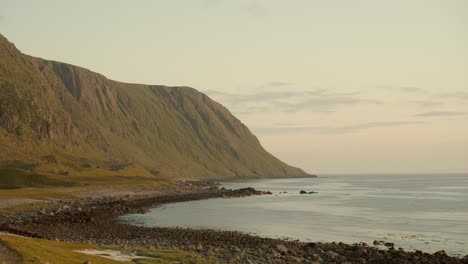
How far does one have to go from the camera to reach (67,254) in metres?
29.4

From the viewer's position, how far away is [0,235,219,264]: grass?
87.0ft

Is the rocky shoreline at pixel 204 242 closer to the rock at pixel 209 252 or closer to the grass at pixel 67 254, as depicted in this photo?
the rock at pixel 209 252

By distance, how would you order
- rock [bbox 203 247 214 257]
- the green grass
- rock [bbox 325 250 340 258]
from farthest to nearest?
1. the green grass
2. rock [bbox 325 250 340 258]
3. rock [bbox 203 247 214 257]

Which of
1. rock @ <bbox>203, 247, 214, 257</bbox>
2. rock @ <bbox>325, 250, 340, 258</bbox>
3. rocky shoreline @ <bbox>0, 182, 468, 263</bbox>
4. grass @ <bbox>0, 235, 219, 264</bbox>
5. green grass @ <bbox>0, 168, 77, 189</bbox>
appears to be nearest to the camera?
grass @ <bbox>0, 235, 219, 264</bbox>

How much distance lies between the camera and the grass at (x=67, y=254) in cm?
2653

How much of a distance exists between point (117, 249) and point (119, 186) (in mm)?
117928

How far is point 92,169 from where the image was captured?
192500mm

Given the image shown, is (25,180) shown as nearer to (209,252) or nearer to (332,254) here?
(209,252)

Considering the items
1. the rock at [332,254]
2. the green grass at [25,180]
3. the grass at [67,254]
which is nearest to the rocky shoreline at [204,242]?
the rock at [332,254]

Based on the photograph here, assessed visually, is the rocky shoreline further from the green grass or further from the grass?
the green grass

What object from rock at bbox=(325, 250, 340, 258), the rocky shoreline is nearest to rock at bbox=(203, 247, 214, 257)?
the rocky shoreline

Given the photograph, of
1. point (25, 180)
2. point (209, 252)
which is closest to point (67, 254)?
point (209, 252)

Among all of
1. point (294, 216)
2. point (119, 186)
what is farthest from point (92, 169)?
point (294, 216)

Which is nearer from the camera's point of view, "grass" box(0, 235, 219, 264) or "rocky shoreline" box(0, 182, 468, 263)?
"grass" box(0, 235, 219, 264)
